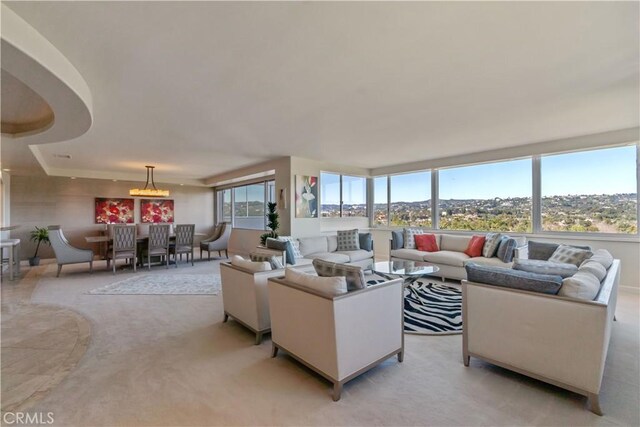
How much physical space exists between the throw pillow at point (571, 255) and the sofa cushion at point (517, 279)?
1860 mm

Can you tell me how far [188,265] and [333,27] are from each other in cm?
651

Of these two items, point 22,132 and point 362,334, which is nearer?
point 362,334

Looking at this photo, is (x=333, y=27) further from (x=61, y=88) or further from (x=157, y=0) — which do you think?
(x=61, y=88)

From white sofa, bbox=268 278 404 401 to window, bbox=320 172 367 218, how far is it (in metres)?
4.94

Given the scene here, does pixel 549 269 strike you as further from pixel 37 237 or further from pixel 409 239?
pixel 37 237

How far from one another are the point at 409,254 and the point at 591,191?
3145 mm

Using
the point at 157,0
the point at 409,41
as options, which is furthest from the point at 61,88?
the point at 409,41

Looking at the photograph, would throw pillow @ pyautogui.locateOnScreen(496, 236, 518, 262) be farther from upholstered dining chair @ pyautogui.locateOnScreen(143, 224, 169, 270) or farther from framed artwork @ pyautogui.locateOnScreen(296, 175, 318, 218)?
upholstered dining chair @ pyautogui.locateOnScreen(143, 224, 169, 270)

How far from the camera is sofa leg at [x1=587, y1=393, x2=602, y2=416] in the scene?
185 centimetres

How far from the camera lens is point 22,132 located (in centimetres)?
391

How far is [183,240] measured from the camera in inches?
275

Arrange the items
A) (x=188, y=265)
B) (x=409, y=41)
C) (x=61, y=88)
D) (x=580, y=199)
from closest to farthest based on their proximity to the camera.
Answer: (x=409, y=41), (x=61, y=88), (x=580, y=199), (x=188, y=265)

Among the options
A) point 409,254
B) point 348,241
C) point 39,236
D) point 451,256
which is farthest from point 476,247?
point 39,236

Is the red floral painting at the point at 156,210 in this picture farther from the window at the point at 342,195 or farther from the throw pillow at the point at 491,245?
the throw pillow at the point at 491,245
